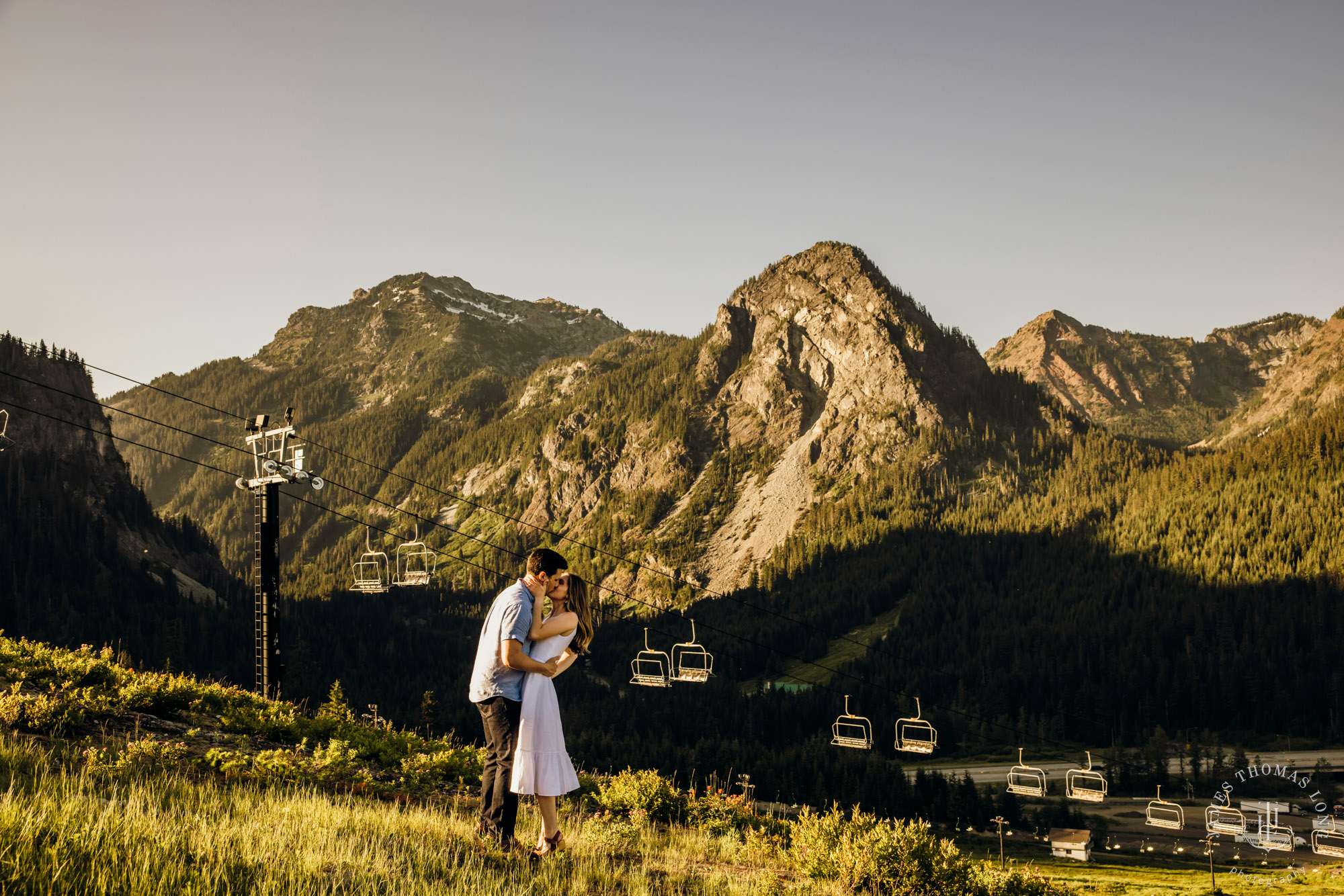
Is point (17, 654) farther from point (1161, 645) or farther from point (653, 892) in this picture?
point (1161, 645)

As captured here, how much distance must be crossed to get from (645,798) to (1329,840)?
387 ft

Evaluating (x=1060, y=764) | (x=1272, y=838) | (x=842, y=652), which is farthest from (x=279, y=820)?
(x=842, y=652)

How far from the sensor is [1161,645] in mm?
150875

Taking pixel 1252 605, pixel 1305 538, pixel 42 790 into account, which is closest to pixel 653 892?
pixel 42 790

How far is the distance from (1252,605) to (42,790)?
185001 mm

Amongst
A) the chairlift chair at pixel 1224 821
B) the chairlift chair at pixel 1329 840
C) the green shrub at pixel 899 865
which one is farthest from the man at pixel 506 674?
the chairlift chair at pixel 1329 840

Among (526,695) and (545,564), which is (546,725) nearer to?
(526,695)

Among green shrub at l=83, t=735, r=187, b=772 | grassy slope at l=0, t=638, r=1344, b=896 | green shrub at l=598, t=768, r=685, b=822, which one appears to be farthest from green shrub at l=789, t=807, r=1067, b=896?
green shrub at l=83, t=735, r=187, b=772

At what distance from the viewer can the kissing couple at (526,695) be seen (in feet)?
29.2

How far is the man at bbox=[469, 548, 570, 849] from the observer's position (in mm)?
8898

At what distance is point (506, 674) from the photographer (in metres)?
9.12

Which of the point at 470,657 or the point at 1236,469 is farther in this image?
the point at 1236,469

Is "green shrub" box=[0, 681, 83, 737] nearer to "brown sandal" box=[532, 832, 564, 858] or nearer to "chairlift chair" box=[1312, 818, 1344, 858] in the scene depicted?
"brown sandal" box=[532, 832, 564, 858]

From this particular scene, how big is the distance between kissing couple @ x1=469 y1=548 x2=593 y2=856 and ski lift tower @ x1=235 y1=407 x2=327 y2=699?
62.5ft
